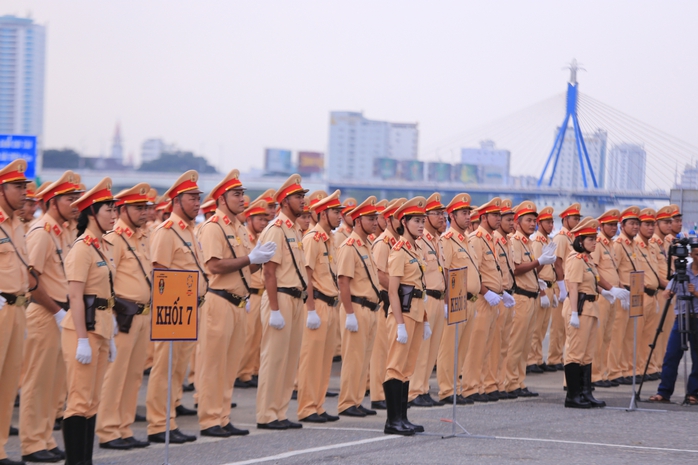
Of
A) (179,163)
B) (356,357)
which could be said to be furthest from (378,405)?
(179,163)

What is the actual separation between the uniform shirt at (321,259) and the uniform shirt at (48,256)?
2820mm

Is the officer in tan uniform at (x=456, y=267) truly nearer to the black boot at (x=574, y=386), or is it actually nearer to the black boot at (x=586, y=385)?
the black boot at (x=574, y=386)

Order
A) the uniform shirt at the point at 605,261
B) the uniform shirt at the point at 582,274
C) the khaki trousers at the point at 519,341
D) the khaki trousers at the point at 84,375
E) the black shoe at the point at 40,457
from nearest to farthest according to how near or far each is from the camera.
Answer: the khaki trousers at the point at 84,375, the black shoe at the point at 40,457, the uniform shirt at the point at 582,274, the khaki trousers at the point at 519,341, the uniform shirt at the point at 605,261

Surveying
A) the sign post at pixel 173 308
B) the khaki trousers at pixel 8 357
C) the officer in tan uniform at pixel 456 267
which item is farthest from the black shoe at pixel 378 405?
the khaki trousers at pixel 8 357

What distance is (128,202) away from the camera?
8852 mm

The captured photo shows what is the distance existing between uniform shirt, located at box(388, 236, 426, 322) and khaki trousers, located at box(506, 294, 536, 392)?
3.33 m

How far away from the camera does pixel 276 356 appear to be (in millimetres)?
9938

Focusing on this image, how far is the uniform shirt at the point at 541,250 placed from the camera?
1463 cm

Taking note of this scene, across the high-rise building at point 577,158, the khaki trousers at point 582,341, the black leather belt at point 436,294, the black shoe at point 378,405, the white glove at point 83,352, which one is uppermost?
the high-rise building at point 577,158

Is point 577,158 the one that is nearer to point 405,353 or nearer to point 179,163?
point 405,353

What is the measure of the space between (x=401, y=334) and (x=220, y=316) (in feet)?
5.64

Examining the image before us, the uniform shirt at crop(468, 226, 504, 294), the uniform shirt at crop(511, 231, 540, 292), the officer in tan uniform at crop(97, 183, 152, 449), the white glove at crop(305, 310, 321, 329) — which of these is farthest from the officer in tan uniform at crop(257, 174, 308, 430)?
the uniform shirt at crop(511, 231, 540, 292)

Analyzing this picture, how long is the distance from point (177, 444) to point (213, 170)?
5647 inches

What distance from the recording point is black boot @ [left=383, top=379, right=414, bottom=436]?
30.6 ft
